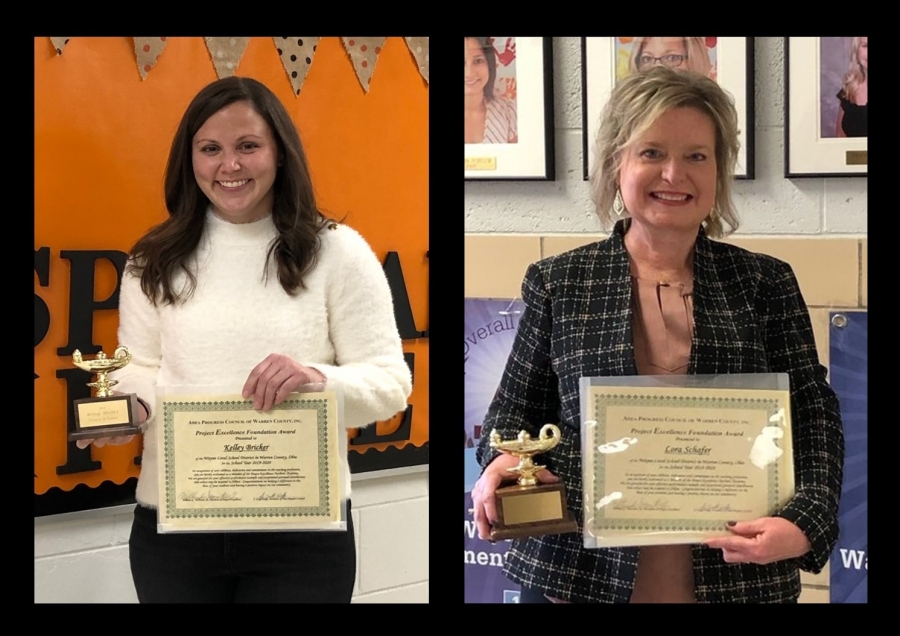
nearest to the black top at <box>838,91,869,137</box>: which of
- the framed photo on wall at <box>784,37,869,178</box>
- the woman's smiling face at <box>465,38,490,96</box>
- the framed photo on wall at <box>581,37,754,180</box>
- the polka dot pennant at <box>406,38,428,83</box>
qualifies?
the framed photo on wall at <box>784,37,869,178</box>

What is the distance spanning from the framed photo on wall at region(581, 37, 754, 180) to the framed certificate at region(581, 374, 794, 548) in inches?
14.0

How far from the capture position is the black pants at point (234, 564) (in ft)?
4.55

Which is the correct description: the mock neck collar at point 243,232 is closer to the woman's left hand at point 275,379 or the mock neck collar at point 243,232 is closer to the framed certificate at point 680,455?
the woman's left hand at point 275,379

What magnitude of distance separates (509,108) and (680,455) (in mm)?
625

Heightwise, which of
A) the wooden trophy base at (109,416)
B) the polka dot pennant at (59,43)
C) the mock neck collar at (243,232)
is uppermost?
the polka dot pennant at (59,43)

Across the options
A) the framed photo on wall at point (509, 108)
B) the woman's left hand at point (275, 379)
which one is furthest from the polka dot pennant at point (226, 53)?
the woman's left hand at point (275, 379)

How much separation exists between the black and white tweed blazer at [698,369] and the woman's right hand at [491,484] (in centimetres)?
2

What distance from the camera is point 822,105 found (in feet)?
4.57

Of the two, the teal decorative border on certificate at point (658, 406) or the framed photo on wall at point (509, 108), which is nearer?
the teal decorative border on certificate at point (658, 406)

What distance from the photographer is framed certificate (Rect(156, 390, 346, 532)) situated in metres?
1.35

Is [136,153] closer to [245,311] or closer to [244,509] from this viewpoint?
[245,311]

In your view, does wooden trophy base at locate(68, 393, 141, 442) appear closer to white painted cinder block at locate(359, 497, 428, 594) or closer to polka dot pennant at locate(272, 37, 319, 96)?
white painted cinder block at locate(359, 497, 428, 594)

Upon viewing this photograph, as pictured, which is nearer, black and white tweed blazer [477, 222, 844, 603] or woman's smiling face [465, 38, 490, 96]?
black and white tweed blazer [477, 222, 844, 603]
